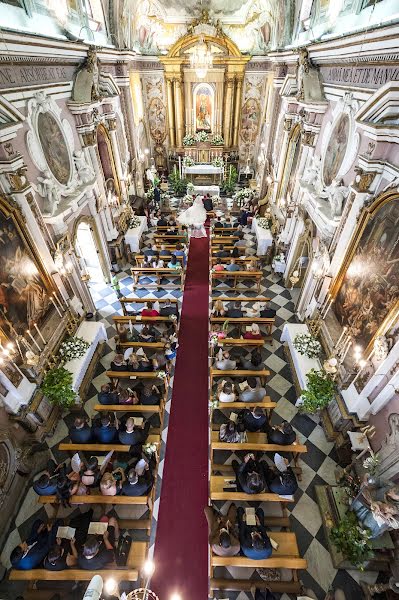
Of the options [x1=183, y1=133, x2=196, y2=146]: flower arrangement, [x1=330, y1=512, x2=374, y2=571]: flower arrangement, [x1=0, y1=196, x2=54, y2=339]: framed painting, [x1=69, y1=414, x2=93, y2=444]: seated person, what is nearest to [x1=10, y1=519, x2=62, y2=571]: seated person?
[x1=69, y1=414, x2=93, y2=444]: seated person

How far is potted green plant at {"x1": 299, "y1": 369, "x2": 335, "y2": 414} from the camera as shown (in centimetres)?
664

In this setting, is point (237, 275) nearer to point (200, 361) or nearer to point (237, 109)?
point (200, 361)

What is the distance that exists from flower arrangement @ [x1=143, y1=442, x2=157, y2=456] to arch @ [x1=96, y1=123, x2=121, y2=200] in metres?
9.66

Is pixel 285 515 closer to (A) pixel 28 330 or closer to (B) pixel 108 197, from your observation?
(A) pixel 28 330

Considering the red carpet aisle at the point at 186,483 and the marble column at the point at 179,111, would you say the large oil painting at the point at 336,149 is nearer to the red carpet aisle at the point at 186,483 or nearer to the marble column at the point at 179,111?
the red carpet aisle at the point at 186,483

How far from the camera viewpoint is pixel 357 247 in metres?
6.37

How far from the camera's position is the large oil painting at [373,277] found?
514 centimetres

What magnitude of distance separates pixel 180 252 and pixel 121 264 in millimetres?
2654

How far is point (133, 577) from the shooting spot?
477 centimetres

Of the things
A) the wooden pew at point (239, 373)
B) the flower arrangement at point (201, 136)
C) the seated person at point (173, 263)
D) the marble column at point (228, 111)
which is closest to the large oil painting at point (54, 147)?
the seated person at point (173, 263)

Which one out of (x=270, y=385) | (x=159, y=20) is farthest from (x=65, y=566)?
(x=159, y=20)

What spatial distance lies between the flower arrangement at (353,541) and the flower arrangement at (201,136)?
19.4 m

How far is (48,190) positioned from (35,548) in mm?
7183

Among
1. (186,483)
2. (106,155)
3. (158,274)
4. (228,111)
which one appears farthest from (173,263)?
(228,111)
